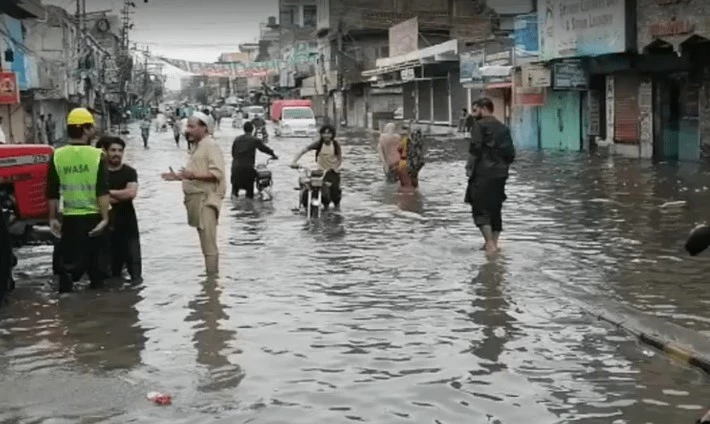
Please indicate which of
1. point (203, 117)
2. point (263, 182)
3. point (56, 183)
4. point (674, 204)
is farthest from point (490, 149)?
point (263, 182)

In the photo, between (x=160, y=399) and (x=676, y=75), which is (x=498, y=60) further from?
(x=160, y=399)

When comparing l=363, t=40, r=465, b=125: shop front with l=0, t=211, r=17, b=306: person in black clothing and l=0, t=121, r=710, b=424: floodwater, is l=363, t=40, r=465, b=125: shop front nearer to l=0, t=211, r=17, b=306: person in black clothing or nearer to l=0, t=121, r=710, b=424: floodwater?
l=0, t=121, r=710, b=424: floodwater

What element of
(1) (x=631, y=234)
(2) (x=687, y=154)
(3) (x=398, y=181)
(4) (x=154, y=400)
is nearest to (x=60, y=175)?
(4) (x=154, y=400)

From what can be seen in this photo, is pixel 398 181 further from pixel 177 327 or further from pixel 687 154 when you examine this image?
pixel 177 327

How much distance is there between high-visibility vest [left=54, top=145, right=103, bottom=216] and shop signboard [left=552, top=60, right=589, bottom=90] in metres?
26.3

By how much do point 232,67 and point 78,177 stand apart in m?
83.9

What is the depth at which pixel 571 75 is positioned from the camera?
114 ft

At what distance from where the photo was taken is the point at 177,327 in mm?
9211

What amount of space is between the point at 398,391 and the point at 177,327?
9.06 feet

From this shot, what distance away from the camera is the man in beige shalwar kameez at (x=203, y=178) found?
36.9 feet

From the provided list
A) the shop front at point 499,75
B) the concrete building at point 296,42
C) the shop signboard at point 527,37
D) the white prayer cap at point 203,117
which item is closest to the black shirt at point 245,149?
the white prayer cap at point 203,117

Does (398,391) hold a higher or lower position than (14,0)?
lower

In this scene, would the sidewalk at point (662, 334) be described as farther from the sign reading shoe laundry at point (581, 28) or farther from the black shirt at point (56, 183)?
the sign reading shoe laundry at point (581, 28)

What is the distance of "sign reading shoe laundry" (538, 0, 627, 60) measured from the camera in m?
29.5
